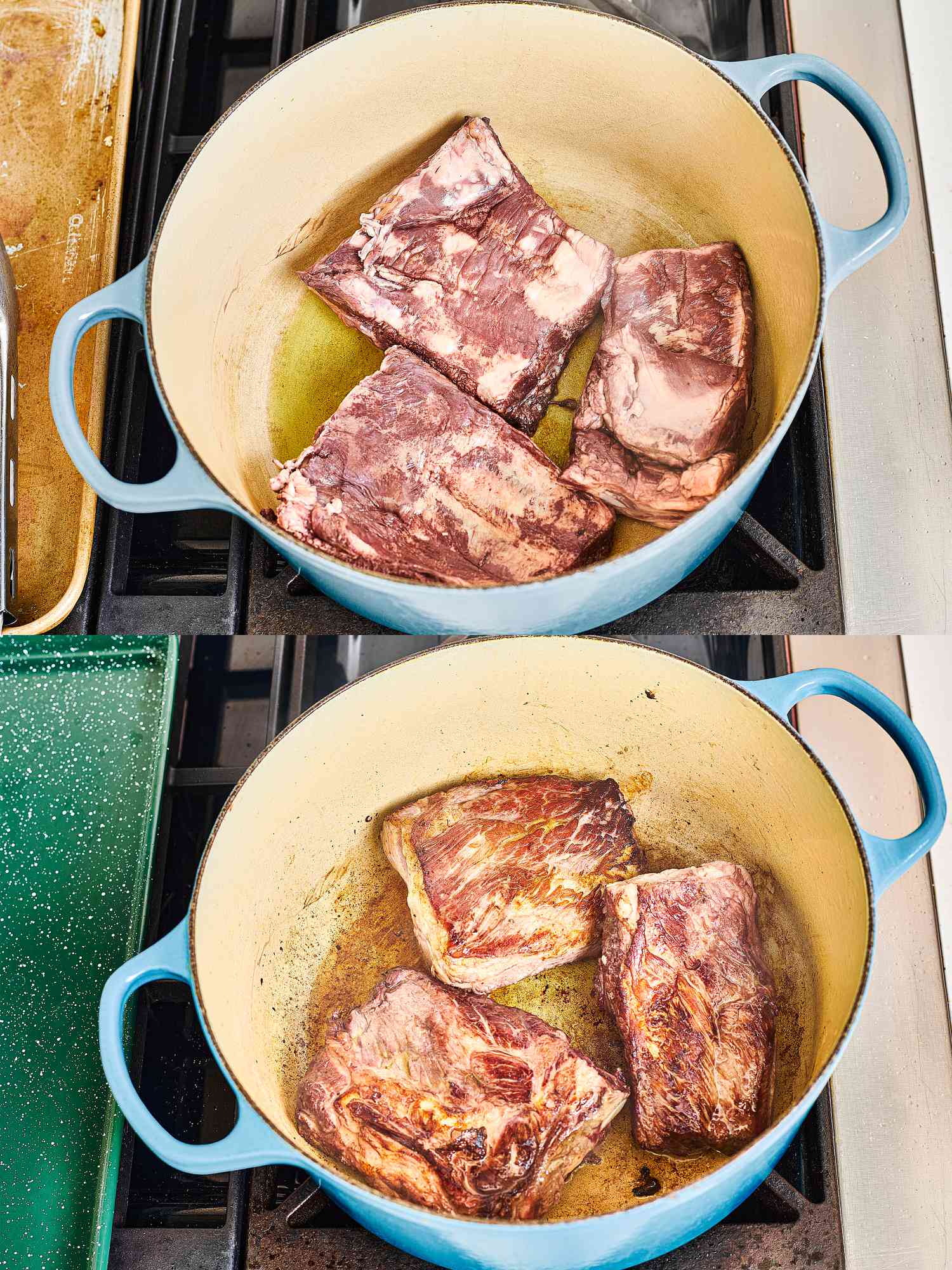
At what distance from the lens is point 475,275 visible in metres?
1.28

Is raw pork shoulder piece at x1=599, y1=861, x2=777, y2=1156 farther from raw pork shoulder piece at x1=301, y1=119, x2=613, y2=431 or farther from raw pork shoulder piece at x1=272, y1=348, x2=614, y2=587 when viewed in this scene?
raw pork shoulder piece at x1=301, y1=119, x2=613, y2=431

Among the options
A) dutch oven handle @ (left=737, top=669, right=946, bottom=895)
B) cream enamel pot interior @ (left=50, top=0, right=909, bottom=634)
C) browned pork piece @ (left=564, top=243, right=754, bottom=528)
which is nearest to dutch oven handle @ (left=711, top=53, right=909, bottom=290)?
cream enamel pot interior @ (left=50, top=0, right=909, bottom=634)

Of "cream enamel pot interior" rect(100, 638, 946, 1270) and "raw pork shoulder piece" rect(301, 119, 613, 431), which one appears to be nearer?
"cream enamel pot interior" rect(100, 638, 946, 1270)

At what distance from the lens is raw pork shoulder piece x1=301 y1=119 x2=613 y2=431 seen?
1.27 meters

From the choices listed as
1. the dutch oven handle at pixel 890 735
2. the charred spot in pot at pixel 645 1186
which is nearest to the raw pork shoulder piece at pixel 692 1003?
the charred spot in pot at pixel 645 1186

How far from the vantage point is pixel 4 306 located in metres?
1.34

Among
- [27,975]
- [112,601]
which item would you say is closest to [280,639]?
[112,601]

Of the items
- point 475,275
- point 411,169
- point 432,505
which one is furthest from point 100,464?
point 411,169

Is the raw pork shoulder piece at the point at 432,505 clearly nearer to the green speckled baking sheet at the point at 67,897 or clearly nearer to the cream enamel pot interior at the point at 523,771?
the cream enamel pot interior at the point at 523,771

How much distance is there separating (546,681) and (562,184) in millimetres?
663

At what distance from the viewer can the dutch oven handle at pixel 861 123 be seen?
104 centimetres

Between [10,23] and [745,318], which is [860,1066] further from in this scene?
[10,23]

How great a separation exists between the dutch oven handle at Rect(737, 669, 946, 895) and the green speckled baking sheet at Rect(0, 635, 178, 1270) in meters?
0.75

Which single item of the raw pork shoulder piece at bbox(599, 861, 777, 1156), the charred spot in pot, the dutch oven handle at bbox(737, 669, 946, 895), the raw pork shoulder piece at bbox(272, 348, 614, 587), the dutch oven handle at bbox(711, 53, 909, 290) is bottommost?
the charred spot in pot
